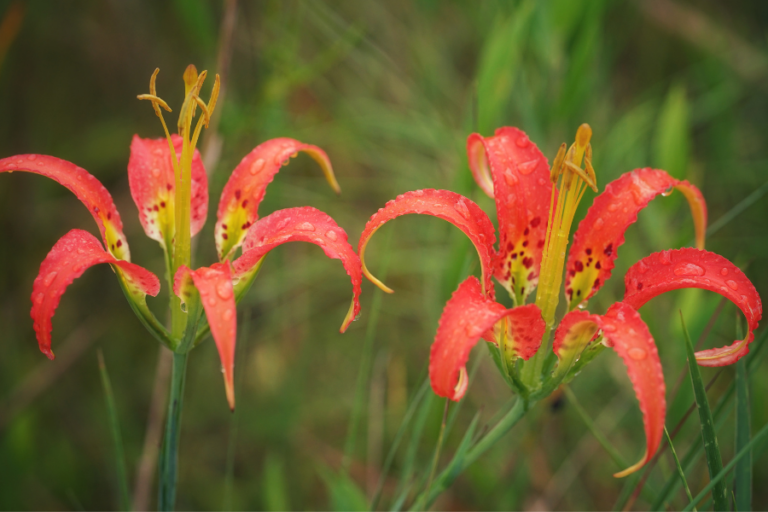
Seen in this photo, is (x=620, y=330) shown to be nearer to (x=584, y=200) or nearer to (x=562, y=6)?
(x=584, y=200)

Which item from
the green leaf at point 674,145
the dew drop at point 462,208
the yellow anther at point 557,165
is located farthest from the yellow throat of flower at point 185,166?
the green leaf at point 674,145

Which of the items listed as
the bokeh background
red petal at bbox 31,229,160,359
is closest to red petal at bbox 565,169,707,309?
the bokeh background

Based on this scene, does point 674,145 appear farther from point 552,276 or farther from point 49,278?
point 49,278

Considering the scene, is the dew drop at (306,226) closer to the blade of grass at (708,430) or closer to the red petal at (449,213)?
the red petal at (449,213)

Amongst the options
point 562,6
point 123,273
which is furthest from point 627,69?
point 123,273

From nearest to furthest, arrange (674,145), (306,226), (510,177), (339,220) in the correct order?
1. (306,226)
2. (510,177)
3. (674,145)
4. (339,220)

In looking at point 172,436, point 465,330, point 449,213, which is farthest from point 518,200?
point 172,436
